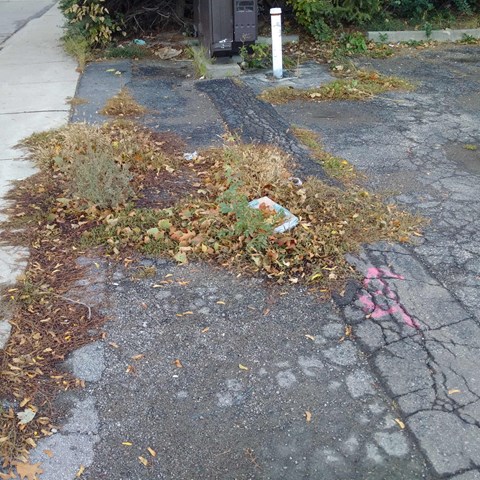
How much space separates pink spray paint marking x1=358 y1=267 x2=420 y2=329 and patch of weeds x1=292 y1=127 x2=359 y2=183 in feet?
5.19

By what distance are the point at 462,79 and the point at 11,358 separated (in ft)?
24.3

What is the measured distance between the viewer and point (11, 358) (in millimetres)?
3633

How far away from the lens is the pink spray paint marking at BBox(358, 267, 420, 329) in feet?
13.0

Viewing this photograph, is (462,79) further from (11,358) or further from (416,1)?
(11,358)

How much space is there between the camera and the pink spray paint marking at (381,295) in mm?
3965

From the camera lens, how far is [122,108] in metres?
7.59

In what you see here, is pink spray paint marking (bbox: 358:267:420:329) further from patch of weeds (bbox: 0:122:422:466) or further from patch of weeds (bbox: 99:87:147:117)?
patch of weeds (bbox: 99:87:147:117)

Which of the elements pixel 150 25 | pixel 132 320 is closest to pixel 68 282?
pixel 132 320

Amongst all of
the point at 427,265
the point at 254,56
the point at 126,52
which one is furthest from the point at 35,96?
the point at 427,265

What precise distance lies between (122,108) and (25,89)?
70.1 inches

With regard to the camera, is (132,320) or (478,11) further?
(478,11)

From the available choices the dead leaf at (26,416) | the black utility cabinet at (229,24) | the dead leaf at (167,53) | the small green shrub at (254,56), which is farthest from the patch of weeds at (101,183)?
the dead leaf at (167,53)

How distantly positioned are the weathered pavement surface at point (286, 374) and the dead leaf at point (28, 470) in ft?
0.15

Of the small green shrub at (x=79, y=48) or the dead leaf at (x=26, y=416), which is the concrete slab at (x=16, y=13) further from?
the dead leaf at (x=26, y=416)
